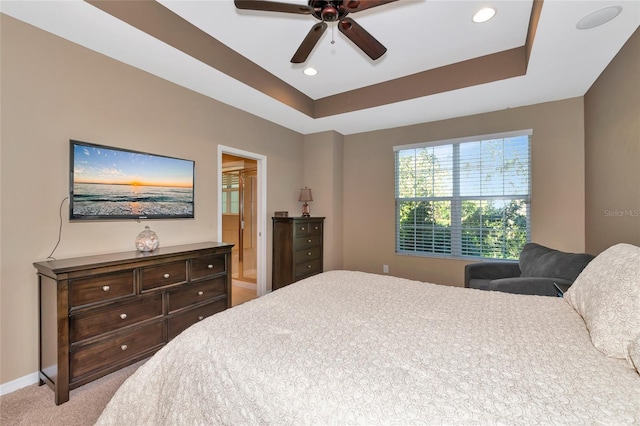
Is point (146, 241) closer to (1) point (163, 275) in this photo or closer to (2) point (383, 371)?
(1) point (163, 275)

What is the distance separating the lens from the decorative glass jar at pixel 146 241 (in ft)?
8.16

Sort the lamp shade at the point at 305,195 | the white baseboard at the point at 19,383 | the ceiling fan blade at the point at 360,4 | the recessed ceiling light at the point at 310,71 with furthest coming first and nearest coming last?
1. the lamp shade at the point at 305,195
2. the recessed ceiling light at the point at 310,71
3. the white baseboard at the point at 19,383
4. the ceiling fan blade at the point at 360,4

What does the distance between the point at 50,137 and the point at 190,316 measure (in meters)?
1.81

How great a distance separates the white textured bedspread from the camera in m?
0.75

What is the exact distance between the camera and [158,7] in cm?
216

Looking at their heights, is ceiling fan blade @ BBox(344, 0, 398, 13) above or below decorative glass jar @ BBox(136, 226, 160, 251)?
above

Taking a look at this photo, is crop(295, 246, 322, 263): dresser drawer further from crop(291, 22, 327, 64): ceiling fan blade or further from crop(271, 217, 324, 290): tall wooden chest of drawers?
crop(291, 22, 327, 64): ceiling fan blade

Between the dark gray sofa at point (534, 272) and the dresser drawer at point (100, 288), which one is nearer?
the dresser drawer at point (100, 288)

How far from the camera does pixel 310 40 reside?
2.02m

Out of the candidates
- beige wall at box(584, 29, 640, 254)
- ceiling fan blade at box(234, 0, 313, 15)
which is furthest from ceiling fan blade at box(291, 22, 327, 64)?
beige wall at box(584, 29, 640, 254)

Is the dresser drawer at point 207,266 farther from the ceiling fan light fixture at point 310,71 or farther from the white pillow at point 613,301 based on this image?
the white pillow at point 613,301

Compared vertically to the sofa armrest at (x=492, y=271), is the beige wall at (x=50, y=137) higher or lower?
higher

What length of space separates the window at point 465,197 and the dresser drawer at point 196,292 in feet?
8.84

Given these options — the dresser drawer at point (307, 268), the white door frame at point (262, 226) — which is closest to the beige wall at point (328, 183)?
the dresser drawer at point (307, 268)
